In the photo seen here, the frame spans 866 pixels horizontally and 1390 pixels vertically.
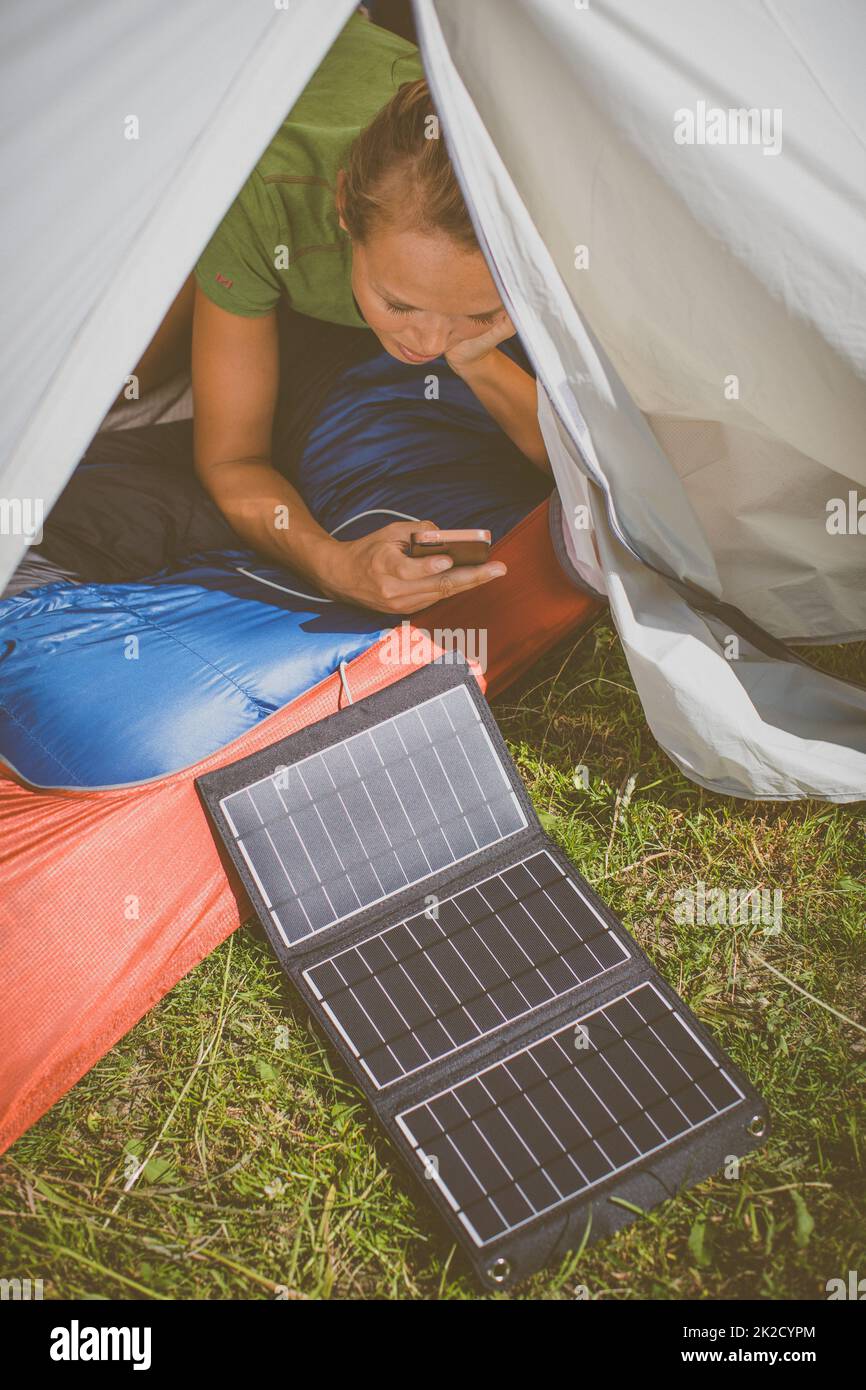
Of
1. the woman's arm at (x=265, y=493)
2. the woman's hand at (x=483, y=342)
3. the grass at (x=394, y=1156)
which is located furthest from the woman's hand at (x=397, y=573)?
the grass at (x=394, y=1156)

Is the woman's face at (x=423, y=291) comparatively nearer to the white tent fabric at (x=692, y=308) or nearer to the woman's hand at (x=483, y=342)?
the woman's hand at (x=483, y=342)

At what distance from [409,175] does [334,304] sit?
0.49 meters

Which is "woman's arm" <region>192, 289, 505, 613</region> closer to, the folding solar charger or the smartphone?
the smartphone

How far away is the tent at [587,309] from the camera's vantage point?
1.15 metres

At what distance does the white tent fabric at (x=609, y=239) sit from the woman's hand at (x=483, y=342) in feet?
0.57

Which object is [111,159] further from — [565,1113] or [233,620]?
[565,1113]

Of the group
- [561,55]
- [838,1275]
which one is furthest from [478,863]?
[561,55]

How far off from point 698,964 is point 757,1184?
35cm

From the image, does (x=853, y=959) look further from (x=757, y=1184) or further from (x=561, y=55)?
(x=561, y=55)

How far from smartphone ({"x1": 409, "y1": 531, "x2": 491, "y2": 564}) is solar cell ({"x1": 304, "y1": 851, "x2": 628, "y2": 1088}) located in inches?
22.9

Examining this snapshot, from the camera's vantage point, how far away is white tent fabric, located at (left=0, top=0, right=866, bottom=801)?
3.76 ft
